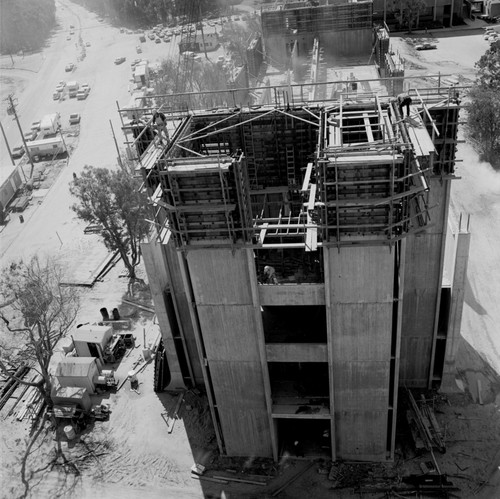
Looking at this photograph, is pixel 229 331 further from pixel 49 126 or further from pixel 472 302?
pixel 49 126

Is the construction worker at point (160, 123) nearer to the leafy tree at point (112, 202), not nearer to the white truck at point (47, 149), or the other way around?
the leafy tree at point (112, 202)

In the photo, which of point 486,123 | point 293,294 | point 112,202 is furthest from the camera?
point 486,123

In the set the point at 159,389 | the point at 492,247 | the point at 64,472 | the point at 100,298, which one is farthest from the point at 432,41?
the point at 64,472

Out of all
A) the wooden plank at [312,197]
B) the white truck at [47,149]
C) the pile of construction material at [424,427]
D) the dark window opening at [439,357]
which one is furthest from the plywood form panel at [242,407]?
the white truck at [47,149]

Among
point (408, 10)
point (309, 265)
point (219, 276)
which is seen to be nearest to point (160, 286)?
point (219, 276)

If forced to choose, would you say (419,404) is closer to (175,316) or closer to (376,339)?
(376,339)

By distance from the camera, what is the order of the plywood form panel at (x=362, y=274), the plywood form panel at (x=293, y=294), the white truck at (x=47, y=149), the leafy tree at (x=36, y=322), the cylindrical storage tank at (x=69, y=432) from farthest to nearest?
the white truck at (x=47, y=149), the leafy tree at (x=36, y=322), the cylindrical storage tank at (x=69, y=432), the plywood form panel at (x=293, y=294), the plywood form panel at (x=362, y=274)
